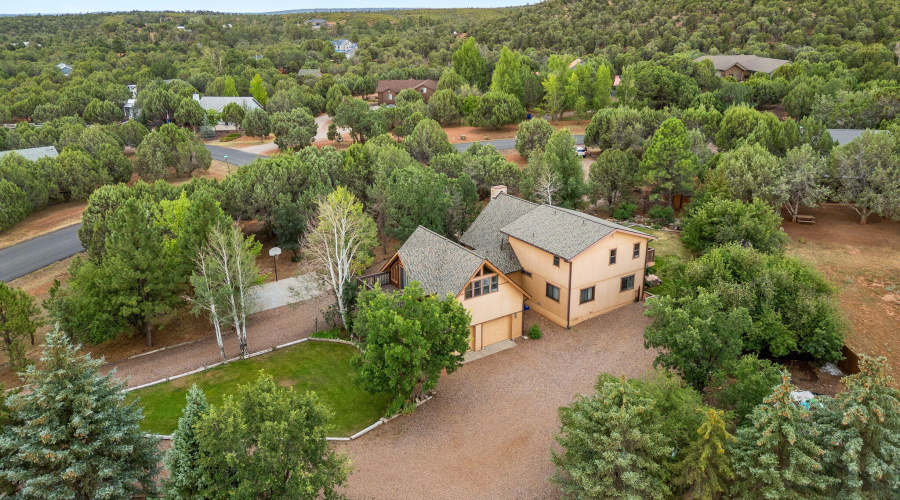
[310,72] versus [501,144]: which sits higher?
[310,72]

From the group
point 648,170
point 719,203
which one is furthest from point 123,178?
point 719,203

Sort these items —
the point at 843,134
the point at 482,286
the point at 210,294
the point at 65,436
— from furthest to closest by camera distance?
the point at 843,134 < the point at 482,286 < the point at 210,294 < the point at 65,436

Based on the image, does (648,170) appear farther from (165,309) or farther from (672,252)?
(165,309)

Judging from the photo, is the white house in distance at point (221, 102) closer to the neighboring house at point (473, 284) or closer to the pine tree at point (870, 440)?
the neighboring house at point (473, 284)

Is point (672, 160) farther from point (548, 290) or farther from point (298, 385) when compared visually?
point (298, 385)

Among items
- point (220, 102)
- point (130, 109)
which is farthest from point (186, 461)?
point (130, 109)

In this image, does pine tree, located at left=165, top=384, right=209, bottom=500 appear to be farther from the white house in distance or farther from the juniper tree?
the white house in distance
